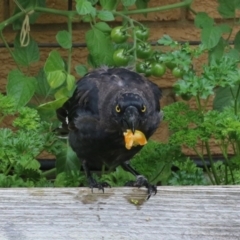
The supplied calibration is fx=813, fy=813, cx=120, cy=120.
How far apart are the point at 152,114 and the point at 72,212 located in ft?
1.96

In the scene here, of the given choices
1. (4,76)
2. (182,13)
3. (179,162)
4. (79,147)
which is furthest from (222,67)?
(4,76)

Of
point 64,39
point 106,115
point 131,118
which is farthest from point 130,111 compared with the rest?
point 64,39

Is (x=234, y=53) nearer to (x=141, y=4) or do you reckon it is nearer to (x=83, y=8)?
(x=141, y=4)

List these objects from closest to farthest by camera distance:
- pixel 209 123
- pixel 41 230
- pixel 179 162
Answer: pixel 41 230 < pixel 209 123 < pixel 179 162

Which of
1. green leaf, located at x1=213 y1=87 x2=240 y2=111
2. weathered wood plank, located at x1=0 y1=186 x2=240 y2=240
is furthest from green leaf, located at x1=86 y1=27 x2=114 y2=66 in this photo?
weathered wood plank, located at x1=0 y1=186 x2=240 y2=240

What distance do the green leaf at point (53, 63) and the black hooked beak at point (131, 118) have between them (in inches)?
11.5

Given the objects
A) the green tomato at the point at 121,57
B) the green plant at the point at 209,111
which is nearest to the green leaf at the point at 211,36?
the green plant at the point at 209,111

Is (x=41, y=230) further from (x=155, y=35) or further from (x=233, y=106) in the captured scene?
(x=155, y=35)

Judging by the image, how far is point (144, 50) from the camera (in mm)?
2258

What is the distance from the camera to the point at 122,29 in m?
2.24

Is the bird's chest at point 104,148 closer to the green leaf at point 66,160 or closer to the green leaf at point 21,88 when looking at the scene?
the green leaf at point 66,160

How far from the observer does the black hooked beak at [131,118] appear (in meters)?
1.96

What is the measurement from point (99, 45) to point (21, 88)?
25 centimetres

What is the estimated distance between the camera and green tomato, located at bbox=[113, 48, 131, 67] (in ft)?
7.31
